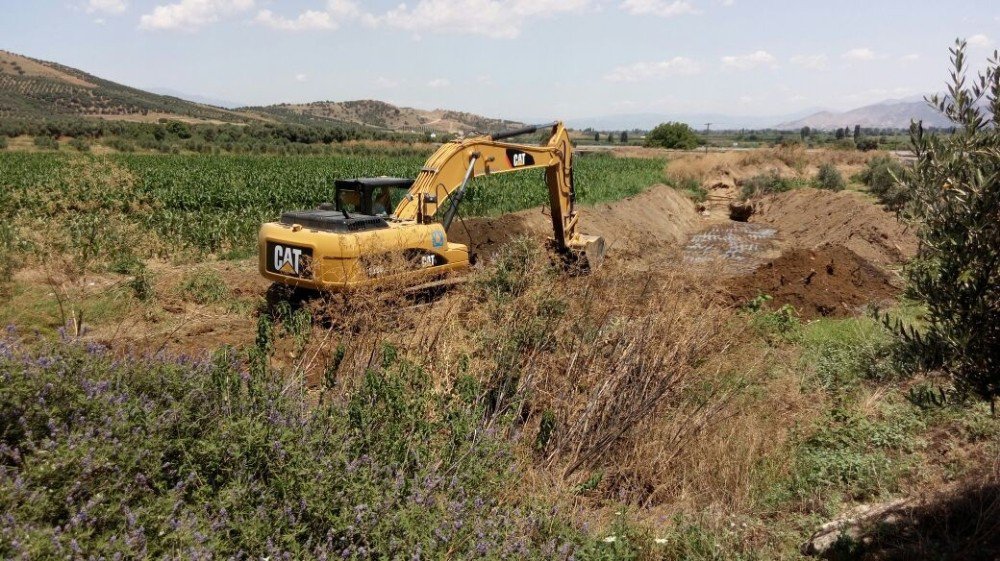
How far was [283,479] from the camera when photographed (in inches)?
151

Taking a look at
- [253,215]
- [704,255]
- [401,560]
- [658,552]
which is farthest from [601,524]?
[704,255]

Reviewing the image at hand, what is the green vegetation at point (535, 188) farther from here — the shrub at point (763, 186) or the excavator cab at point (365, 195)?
the excavator cab at point (365, 195)

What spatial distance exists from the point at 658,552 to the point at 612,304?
2.79m

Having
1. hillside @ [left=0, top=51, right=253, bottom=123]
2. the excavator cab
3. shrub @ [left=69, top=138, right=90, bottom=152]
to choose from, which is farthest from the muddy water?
hillside @ [left=0, top=51, right=253, bottom=123]

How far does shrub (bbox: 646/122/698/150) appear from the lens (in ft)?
227

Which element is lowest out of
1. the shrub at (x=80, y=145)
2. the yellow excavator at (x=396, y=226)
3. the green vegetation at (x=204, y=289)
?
the green vegetation at (x=204, y=289)

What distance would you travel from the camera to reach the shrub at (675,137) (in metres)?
69.1

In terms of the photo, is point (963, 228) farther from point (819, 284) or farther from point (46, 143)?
point (46, 143)

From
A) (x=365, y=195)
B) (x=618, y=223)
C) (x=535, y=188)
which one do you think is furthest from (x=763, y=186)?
(x=365, y=195)

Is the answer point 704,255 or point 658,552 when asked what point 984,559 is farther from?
point 704,255

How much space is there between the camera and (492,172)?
12211mm

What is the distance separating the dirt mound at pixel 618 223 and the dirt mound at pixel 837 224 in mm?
3504

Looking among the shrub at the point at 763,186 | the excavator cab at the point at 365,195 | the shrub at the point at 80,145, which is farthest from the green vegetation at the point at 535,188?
the shrub at the point at 80,145

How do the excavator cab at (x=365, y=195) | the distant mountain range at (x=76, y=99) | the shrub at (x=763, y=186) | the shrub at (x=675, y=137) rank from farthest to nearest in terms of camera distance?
the distant mountain range at (x=76, y=99)
the shrub at (x=675, y=137)
the shrub at (x=763, y=186)
the excavator cab at (x=365, y=195)
